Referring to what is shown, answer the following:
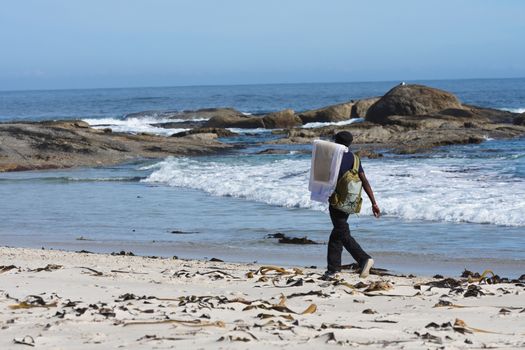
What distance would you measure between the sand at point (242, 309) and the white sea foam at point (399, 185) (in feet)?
16.9

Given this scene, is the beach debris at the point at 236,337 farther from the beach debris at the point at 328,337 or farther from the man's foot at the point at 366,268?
the man's foot at the point at 366,268

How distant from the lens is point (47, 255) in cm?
1026

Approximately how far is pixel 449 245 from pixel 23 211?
811 cm

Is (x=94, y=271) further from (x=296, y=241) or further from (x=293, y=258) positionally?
(x=296, y=241)

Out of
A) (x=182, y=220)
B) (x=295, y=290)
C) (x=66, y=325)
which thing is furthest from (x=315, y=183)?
(x=182, y=220)

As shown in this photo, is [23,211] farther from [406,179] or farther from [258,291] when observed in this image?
[258,291]

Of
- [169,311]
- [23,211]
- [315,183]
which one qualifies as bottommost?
[23,211]

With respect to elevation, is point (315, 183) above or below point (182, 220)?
above

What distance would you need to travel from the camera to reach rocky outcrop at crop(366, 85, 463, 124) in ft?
122

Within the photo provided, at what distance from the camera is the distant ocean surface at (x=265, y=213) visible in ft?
36.0

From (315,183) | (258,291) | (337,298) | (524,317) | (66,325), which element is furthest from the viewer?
(315,183)

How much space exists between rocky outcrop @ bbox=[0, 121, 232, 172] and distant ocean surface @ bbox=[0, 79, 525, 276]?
53.5 inches

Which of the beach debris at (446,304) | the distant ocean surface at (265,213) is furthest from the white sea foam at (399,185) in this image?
the beach debris at (446,304)

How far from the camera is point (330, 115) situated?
46750 millimetres
